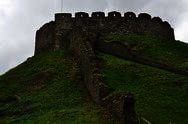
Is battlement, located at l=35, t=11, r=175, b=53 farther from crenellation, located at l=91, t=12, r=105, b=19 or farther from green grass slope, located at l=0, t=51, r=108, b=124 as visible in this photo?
green grass slope, located at l=0, t=51, r=108, b=124

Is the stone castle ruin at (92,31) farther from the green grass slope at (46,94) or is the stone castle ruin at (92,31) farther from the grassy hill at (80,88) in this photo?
the green grass slope at (46,94)

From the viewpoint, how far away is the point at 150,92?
39.1 metres

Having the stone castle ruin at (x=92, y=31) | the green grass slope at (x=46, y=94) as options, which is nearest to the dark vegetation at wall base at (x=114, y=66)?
the stone castle ruin at (x=92, y=31)

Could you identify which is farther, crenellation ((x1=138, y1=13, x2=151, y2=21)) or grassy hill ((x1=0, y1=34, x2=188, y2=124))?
crenellation ((x1=138, y1=13, x2=151, y2=21))

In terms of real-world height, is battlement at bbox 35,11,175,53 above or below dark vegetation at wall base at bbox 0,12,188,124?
above

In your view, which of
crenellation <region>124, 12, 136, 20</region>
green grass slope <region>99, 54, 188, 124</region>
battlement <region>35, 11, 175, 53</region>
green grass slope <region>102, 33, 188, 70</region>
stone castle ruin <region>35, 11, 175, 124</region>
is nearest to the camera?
green grass slope <region>99, 54, 188, 124</region>

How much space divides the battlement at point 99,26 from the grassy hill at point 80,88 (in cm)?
289

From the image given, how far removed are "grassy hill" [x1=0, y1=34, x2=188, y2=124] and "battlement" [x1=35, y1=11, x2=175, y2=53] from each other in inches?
114

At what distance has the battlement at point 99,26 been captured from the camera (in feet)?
182

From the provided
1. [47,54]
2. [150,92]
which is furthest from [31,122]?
[47,54]

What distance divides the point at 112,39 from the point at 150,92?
15.8m

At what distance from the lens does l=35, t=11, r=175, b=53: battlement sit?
55.4 m

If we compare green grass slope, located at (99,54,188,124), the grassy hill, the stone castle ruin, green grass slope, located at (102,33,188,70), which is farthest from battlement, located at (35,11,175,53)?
green grass slope, located at (99,54,188,124)

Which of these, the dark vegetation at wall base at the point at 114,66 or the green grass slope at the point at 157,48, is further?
the green grass slope at the point at 157,48
